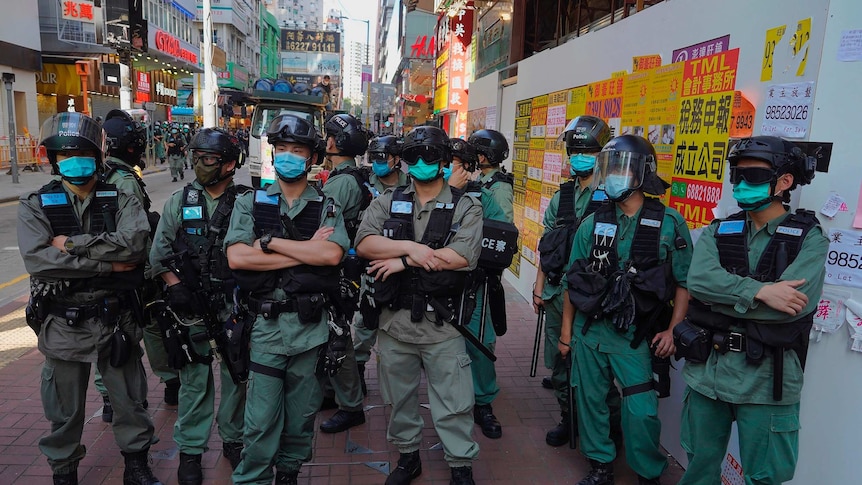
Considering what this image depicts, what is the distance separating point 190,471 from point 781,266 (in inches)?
134

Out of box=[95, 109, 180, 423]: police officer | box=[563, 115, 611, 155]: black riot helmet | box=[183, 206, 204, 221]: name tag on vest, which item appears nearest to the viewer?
box=[183, 206, 204, 221]: name tag on vest

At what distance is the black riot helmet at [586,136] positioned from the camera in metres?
4.16

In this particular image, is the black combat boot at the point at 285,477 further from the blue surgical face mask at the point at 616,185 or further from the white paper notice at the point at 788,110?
the white paper notice at the point at 788,110

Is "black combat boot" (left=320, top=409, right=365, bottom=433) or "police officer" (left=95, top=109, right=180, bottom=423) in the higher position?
"police officer" (left=95, top=109, right=180, bottom=423)

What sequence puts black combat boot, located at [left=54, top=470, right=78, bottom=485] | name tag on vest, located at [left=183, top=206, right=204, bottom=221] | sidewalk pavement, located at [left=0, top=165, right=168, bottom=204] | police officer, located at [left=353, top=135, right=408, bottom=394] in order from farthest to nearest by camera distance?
sidewalk pavement, located at [left=0, top=165, right=168, bottom=204], police officer, located at [left=353, top=135, right=408, bottom=394], name tag on vest, located at [left=183, top=206, right=204, bottom=221], black combat boot, located at [left=54, top=470, right=78, bottom=485]

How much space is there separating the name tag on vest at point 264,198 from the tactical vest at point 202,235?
411 mm

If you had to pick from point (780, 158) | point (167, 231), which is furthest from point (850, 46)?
point (167, 231)

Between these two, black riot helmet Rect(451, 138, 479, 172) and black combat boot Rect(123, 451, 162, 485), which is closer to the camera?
black combat boot Rect(123, 451, 162, 485)

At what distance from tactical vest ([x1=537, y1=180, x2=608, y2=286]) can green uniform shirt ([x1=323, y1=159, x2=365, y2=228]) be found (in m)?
1.53

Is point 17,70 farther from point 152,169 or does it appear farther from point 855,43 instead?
point 855,43

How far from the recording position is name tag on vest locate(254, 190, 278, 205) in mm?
3232

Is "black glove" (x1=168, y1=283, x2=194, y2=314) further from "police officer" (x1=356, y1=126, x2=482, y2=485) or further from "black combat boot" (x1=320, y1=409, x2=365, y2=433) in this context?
"black combat boot" (x1=320, y1=409, x2=365, y2=433)

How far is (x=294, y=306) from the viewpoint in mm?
3143

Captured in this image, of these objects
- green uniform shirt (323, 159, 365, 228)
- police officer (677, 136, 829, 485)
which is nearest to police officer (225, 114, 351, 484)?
green uniform shirt (323, 159, 365, 228)
